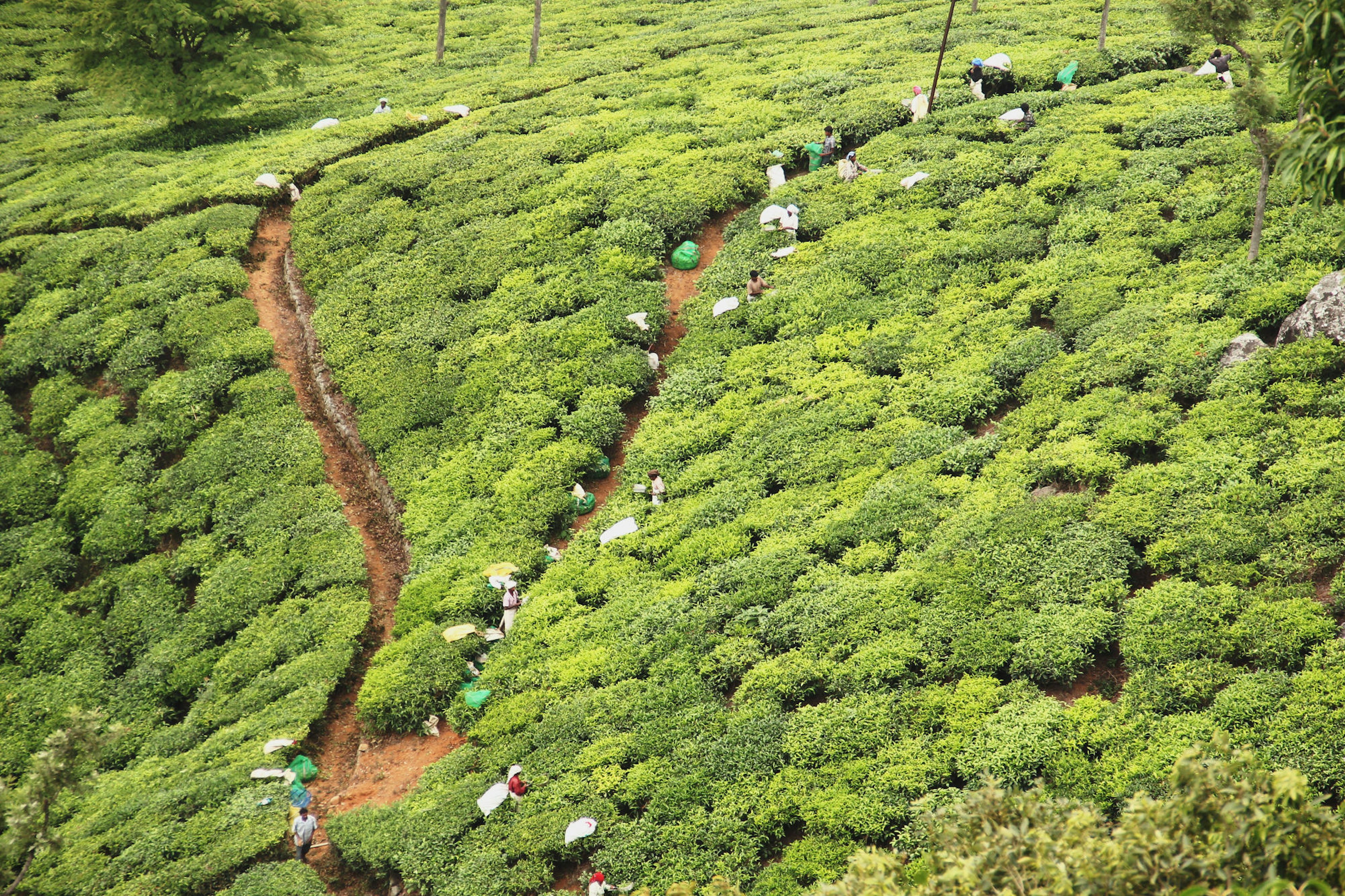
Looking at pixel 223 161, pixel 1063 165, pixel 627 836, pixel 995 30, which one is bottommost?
pixel 627 836

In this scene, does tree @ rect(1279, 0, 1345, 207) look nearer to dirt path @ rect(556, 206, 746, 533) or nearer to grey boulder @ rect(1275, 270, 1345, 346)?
grey boulder @ rect(1275, 270, 1345, 346)

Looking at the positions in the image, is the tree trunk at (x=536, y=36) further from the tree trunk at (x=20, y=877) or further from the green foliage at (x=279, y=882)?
the tree trunk at (x=20, y=877)

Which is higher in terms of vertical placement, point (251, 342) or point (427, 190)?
point (427, 190)

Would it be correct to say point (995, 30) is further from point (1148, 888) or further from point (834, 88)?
point (1148, 888)

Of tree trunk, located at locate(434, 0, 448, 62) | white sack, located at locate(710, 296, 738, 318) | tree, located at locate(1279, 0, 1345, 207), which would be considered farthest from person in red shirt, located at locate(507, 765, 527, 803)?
tree trunk, located at locate(434, 0, 448, 62)

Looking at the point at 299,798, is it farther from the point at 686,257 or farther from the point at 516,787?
the point at 686,257

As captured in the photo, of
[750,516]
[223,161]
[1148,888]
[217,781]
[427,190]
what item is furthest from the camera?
[223,161]

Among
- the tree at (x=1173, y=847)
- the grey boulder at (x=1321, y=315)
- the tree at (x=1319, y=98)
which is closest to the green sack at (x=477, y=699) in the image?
the tree at (x=1173, y=847)

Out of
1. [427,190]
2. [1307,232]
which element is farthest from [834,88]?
[1307,232]
